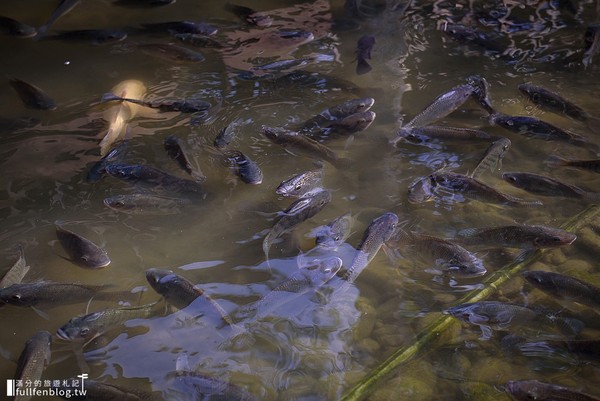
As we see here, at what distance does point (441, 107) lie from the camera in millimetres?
4227

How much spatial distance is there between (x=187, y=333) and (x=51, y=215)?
53.4 inches

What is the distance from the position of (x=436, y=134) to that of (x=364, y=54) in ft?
4.43

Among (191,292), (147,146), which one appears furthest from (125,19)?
(191,292)

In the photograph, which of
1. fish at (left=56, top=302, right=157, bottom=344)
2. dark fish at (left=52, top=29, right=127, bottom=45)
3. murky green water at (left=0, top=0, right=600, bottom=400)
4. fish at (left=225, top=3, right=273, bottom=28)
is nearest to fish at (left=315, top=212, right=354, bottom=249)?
murky green water at (left=0, top=0, right=600, bottom=400)

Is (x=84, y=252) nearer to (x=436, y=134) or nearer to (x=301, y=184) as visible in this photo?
(x=301, y=184)

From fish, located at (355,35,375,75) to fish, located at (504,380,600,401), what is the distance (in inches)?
128

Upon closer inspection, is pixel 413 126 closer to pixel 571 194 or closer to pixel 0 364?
pixel 571 194

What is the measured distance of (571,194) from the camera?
11.6ft

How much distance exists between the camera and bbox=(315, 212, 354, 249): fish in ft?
10.7

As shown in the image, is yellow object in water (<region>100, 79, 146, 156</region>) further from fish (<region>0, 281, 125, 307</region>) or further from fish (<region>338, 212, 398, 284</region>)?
fish (<region>338, 212, 398, 284</region>)

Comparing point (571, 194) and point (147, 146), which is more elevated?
point (571, 194)

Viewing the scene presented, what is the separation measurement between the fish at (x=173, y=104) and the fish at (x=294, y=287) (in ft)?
6.18

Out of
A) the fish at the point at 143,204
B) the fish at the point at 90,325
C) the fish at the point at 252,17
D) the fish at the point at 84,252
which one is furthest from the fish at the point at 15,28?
the fish at the point at 90,325

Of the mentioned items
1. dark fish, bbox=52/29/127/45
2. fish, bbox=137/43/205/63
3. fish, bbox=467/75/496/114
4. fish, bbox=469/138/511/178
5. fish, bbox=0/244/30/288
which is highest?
fish, bbox=467/75/496/114
